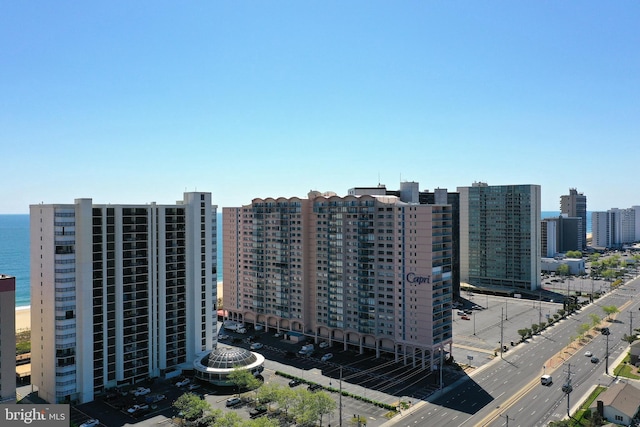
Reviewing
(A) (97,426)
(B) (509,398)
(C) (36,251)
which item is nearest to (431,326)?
(B) (509,398)

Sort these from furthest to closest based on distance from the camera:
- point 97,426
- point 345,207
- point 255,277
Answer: point 255,277 < point 345,207 < point 97,426

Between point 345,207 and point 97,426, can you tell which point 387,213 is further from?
point 97,426

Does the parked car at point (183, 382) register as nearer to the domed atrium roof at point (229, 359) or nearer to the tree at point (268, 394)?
the domed atrium roof at point (229, 359)

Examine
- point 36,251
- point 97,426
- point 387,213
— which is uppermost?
point 387,213

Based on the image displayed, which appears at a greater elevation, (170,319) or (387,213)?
(387,213)

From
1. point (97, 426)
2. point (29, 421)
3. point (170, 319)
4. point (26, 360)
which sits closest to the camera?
point (29, 421)

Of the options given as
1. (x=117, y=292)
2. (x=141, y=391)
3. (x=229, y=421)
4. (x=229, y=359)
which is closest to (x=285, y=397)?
(x=229, y=421)

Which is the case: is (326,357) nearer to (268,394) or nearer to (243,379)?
(243,379)

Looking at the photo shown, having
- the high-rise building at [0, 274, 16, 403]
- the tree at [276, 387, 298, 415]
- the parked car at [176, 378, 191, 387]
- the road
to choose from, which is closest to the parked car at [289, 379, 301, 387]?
the tree at [276, 387, 298, 415]

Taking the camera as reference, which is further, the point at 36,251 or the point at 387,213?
the point at 387,213
